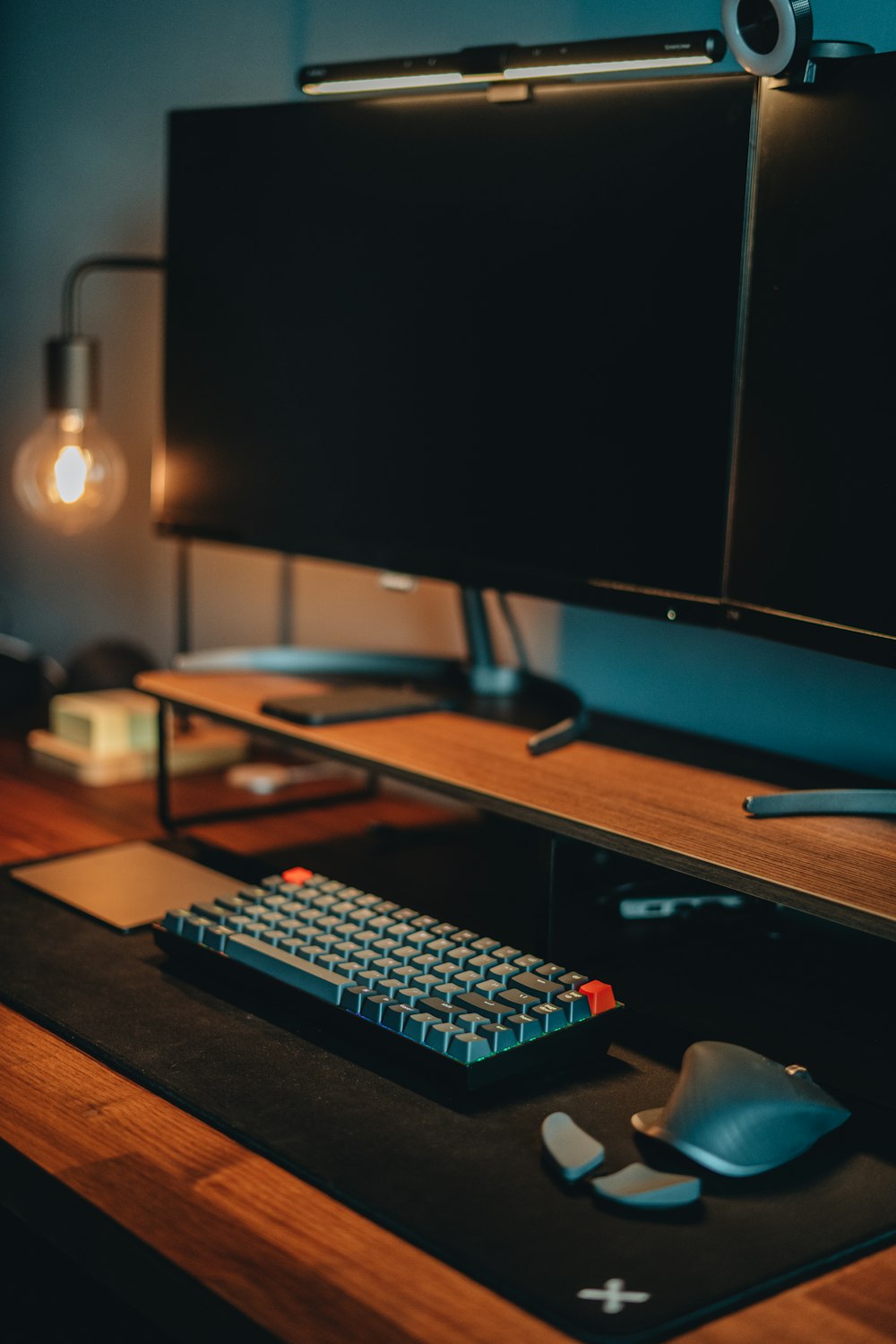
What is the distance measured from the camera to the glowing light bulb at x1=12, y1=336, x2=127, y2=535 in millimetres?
1637

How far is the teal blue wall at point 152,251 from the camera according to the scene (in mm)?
1325

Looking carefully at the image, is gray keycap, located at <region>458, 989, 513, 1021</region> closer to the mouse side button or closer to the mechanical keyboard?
the mechanical keyboard

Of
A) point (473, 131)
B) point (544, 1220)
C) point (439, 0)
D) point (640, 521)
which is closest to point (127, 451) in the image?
point (439, 0)

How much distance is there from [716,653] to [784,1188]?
26.1 inches

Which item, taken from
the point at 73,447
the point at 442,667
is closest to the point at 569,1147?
the point at 442,667

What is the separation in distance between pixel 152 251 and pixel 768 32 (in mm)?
1131

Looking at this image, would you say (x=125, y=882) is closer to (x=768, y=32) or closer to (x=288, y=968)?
(x=288, y=968)

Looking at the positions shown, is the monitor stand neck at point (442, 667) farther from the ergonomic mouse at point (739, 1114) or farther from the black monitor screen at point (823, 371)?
the ergonomic mouse at point (739, 1114)

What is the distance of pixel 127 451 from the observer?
204 cm

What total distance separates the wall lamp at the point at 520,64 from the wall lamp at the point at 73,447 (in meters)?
0.37

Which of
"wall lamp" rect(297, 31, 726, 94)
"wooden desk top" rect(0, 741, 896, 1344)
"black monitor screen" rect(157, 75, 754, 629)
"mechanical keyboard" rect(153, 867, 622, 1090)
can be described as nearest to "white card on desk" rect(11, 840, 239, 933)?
"mechanical keyboard" rect(153, 867, 622, 1090)

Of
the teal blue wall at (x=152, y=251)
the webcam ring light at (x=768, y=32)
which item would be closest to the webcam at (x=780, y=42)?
the webcam ring light at (x=768, y=32)

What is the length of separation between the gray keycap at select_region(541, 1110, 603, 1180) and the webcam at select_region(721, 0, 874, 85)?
0.67m

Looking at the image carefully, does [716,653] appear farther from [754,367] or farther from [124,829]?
[124,829]
